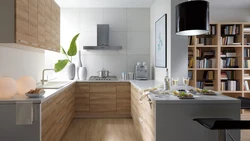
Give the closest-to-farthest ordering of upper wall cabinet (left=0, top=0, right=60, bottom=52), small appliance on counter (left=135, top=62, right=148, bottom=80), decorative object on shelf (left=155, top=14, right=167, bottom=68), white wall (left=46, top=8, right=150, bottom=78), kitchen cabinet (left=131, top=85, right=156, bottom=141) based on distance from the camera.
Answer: upper wall cabinet (left=0, top=0, right=60, bottom=52), kitchen cabinet (left=131, top=85, right=156, bottom=141), decorative object on shelf (left=155, top=14, right=167, bottom=68), small appliance on counter (left=135, top=62, right=148, bottom=80), white wall (left=46, top=8, right=150, bottom=78)

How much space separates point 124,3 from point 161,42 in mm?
1508

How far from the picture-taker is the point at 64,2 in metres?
5.23

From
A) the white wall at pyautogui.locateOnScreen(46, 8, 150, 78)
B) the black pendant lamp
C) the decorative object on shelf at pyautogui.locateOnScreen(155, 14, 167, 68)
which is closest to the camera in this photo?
the black pendant lamp

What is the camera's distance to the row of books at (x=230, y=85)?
5.62 meters

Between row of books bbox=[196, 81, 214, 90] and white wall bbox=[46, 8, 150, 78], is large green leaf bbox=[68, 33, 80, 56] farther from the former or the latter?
row of books bbox=[196, 81, 214, 90]

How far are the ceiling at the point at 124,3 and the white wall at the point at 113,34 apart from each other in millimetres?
225

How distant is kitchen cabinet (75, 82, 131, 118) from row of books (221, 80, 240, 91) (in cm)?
230

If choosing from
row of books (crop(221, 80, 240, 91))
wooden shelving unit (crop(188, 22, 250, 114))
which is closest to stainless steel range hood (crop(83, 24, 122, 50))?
wooden shelving unit (crop(188, 22, 250, 114))

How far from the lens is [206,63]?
559 centimetres

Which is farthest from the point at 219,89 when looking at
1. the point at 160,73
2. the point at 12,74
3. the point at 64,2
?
the point at 12,74

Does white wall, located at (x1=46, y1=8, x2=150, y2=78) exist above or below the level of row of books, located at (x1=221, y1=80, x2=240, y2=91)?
above

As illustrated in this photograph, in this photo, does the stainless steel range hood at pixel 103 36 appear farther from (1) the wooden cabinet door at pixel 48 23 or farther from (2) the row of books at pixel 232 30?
(2) the row of books at pixel 232 30

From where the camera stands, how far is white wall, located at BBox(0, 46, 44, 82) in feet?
9.82

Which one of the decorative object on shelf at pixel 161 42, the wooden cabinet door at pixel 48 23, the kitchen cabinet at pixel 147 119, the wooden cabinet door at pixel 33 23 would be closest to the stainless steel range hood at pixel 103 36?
the decorative object on shelf at pixel 161 42
